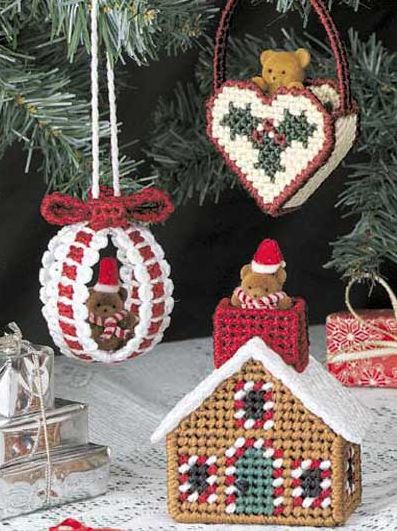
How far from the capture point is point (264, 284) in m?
0.95

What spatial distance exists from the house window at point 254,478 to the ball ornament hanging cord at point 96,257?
4.6 inches

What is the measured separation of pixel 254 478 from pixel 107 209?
0.22 meters

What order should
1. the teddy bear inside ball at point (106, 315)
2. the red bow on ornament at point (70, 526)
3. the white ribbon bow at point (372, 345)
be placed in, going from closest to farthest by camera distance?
the red bow on ornament at point (70, 526) → the teddy bear inside ball at point (106, 315) → the white ribbon bow at point (372, 345)

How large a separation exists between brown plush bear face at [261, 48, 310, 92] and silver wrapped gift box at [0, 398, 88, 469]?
284 millimetres

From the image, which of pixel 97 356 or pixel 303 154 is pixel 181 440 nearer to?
pixel 97 356

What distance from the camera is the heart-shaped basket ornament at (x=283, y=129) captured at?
3.06ft

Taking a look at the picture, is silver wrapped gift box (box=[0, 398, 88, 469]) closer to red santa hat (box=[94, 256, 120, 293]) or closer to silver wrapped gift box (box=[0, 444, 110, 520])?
silver wrapped gift box (box=[0, 444, 110, 520])

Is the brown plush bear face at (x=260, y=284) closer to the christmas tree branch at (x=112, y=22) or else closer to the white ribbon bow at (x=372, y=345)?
the christmas tree branch at (x=112, y=22)

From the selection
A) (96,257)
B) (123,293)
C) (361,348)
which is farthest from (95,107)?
(361,348)

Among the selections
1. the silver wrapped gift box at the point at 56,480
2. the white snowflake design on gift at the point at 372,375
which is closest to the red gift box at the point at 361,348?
the white snowflake design on gift at the point at 372,375

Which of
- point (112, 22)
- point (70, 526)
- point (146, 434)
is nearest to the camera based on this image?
point (70, 526)

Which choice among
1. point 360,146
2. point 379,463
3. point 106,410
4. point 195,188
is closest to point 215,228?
point 195,188

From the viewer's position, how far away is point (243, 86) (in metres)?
0.96

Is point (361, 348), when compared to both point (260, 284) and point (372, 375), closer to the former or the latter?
point (372, 375)
